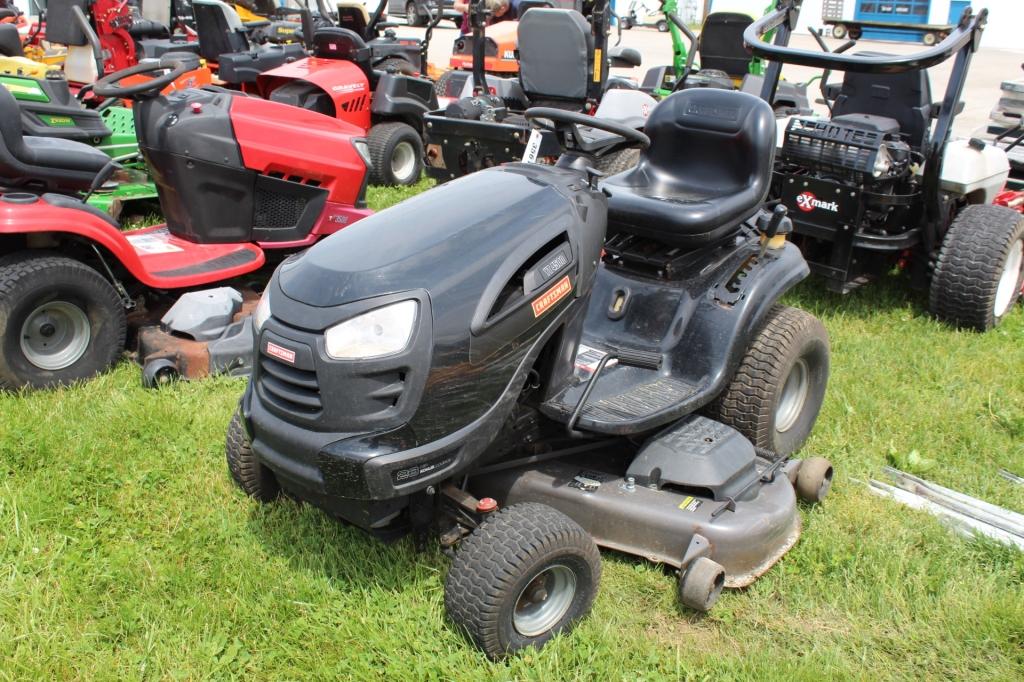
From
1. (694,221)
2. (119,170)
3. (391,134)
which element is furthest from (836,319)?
(119,170)

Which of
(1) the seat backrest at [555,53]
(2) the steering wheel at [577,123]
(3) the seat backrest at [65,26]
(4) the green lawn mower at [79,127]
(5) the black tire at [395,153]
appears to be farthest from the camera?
(3) the seat backrest at [65,26]

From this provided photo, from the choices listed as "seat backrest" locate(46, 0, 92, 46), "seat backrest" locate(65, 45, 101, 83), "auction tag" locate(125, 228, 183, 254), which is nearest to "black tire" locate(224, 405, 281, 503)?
"auction tag" locate(125, 228, 183, 254)

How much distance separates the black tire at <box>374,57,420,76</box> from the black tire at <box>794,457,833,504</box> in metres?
6.07

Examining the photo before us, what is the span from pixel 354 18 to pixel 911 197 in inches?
237

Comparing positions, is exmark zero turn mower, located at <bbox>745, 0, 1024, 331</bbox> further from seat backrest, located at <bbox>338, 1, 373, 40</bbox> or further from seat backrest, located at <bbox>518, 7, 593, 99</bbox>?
seat backrest, located at <bbox>338, 1, 373, 40</bbox>

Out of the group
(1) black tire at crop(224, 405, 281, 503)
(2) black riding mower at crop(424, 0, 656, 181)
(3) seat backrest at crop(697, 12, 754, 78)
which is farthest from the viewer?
(3) seat backrest at crop(697, 12, 754, 78)

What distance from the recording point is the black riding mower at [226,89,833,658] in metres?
2.24

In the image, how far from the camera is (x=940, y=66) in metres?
18.2

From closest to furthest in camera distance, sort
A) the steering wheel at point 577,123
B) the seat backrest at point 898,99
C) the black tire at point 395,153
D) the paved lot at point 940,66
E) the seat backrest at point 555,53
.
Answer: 1. the steering wheel at point 577,123
2. the seat backrest at point 898,99
3. the seat backrest at point 555,53
4. the black tire at point 395,153
5. the paved lot at point 940,66

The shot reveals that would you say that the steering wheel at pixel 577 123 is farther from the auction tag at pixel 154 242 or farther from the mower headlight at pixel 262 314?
the auction tag at pixel 154 242

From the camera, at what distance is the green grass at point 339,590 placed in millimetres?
2438

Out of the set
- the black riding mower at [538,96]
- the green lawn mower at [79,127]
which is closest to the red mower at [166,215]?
the green lawn mower at [79,127]

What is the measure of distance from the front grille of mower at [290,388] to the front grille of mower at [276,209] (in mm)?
2756

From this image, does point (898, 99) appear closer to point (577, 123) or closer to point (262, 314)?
point (577, 123)
